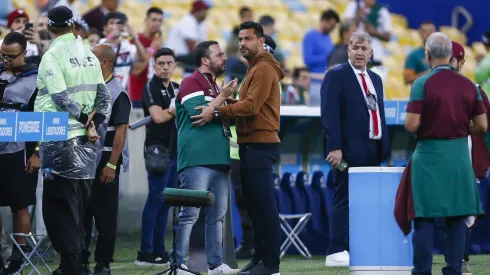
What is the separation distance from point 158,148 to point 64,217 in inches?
97.6

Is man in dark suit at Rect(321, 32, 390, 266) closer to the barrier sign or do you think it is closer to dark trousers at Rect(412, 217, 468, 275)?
dark trousers at Rect(412, 217, 468, 275)

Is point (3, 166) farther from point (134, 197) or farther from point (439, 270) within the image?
point (439, 270)

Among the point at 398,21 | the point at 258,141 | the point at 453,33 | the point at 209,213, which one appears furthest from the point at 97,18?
the point at 398,21

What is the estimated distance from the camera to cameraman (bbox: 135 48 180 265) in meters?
10.3

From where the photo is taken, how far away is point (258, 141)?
8.55 metres

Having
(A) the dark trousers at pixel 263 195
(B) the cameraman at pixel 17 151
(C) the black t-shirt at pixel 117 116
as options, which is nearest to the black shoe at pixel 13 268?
(B) the cameraman at pixel 17 151

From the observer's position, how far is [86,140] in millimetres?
7988

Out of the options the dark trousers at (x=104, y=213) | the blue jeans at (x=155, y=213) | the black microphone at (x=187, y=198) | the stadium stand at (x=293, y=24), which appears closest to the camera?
the black microphone at (x=187, y=198)

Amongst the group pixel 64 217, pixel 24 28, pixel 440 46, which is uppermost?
pixel 24 28

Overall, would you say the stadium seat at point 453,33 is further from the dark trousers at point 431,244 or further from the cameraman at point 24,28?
the dark trousers at point 431,244

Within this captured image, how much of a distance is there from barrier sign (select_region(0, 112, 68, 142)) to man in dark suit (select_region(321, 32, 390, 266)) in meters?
2.77

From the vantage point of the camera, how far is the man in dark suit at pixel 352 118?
9539mm

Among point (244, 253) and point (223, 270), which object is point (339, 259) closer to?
point (223, 270)

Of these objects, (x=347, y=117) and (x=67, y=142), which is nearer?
(x=67, y=142)
